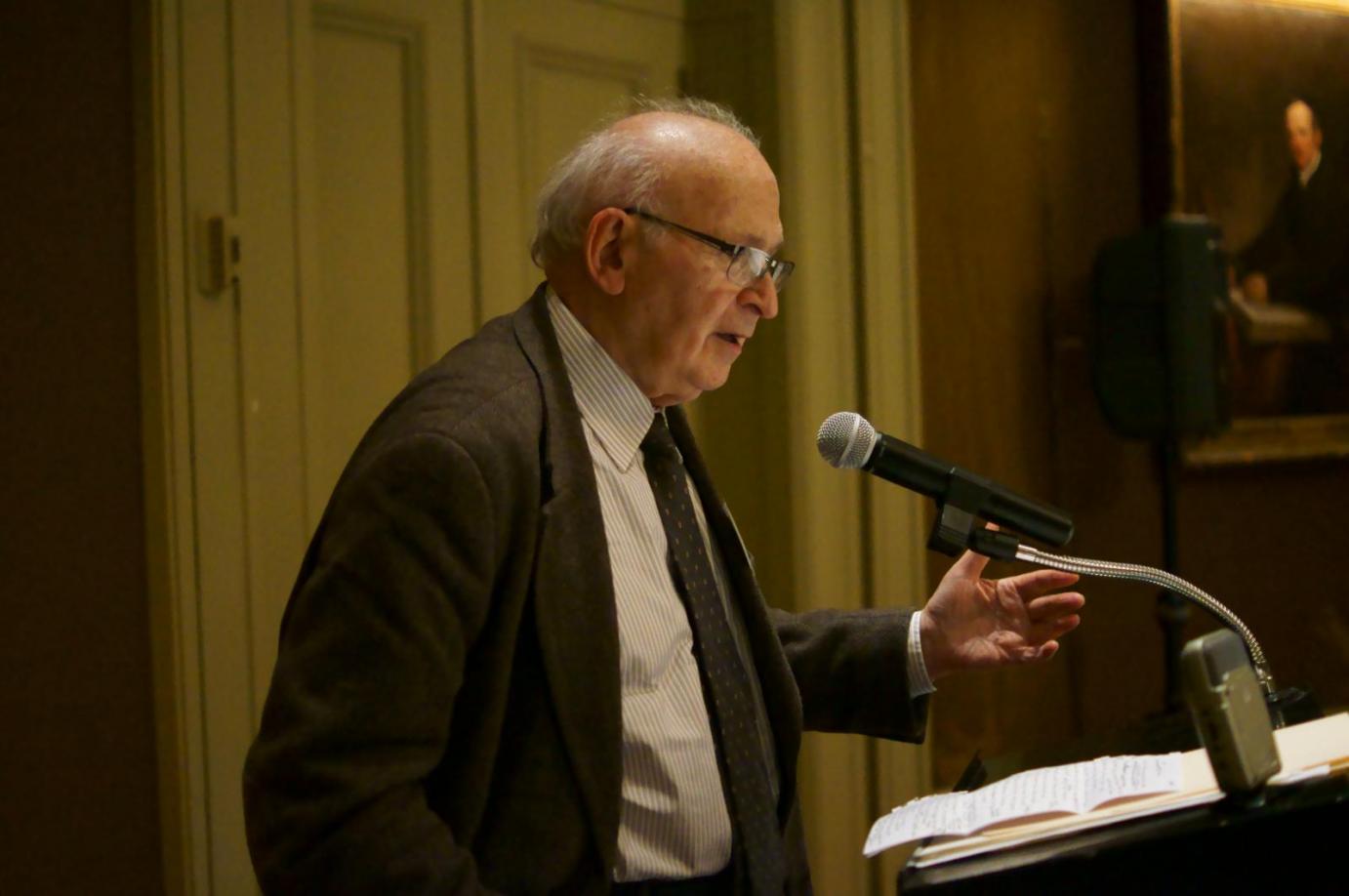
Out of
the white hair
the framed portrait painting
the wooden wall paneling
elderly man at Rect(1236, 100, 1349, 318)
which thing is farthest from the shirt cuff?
elderly man at Rect(1236, 100, 1349, 318)

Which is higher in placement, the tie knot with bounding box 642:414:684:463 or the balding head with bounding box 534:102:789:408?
the balding head with bounding box 534:102:789:408

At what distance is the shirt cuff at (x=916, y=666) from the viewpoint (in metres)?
1.65

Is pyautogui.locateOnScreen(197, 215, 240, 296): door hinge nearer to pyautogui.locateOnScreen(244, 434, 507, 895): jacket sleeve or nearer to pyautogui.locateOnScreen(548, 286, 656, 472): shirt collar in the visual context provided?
pyautogui.locateOnScreen(548, 286, 656, 472): shirt collar

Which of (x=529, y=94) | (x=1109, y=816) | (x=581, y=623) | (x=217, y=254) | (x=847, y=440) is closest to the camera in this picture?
(x=1109, y=816)

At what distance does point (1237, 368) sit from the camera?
362cm

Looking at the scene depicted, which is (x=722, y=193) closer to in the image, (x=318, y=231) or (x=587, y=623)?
(x=587, y=623)

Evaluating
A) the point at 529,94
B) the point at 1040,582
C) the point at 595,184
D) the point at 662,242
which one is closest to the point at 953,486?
the point at 1040,582

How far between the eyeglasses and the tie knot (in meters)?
0.20

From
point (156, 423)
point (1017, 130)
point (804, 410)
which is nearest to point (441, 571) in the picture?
point (156, 423)

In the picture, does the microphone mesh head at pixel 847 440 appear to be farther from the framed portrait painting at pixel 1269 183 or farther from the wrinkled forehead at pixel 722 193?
the framed portrait painting at pixel 1269 183

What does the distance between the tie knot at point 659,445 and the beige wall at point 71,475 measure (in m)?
1.01

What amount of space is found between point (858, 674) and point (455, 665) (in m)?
0.66

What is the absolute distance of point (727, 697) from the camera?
1.46 m

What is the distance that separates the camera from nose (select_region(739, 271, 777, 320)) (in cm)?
158
